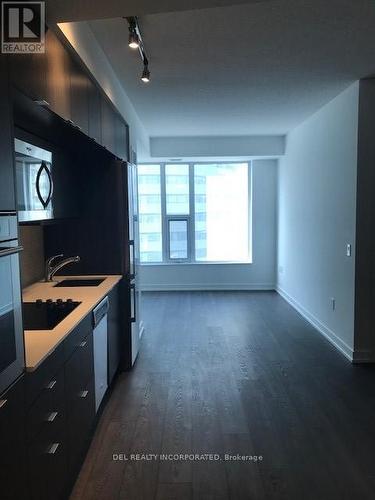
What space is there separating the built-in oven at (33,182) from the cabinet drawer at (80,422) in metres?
1.06

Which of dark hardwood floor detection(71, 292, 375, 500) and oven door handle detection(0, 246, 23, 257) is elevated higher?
oven door handle detection(0, 246, 23, 257)

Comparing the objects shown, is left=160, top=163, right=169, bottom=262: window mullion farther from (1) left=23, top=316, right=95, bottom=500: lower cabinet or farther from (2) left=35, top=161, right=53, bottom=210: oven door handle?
(1) left=23, top=316, right=95, bottom=500: lower cabinet

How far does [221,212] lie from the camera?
Result: 7219mm

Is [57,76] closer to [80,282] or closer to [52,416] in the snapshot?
[52,416]

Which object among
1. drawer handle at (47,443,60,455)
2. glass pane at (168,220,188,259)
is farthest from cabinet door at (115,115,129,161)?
glass pane at (168,220,188,259)

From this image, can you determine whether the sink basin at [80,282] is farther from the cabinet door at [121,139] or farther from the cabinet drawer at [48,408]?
the cabinet drawer at [48,408]

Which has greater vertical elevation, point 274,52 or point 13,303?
point 274,52

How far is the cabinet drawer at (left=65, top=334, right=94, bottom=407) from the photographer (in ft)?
6.47

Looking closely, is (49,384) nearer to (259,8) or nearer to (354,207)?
(259,8)

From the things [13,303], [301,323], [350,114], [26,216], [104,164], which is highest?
[350,114]

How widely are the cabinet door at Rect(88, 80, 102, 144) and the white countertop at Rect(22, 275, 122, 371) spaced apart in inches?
43.1

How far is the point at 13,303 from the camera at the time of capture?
53.3 inches

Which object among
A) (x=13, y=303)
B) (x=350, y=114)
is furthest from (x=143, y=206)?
(x=13, y=303)

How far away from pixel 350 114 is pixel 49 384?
3548 millimetres
